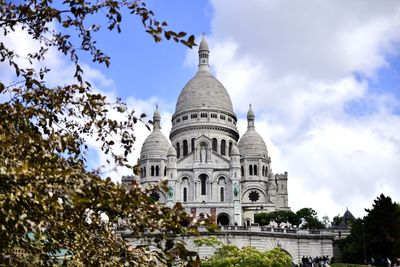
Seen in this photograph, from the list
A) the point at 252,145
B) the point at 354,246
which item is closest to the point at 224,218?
the point at 252,145

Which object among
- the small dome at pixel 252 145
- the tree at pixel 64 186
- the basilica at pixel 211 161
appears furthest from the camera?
the small dome at pixel 252 145

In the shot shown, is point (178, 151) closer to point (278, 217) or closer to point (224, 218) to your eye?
point (224, 218)

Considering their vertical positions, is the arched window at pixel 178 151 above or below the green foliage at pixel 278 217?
above

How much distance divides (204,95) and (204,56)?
455 inches

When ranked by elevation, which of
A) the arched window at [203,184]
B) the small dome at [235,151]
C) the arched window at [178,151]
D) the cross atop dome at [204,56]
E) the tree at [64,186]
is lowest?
the tree at [64,186]

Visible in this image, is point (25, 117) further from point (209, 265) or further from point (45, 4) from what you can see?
point (209, 265)

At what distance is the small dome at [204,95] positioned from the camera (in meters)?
91.2

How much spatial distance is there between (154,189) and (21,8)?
2.89m

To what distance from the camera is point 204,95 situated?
9250 centimetres

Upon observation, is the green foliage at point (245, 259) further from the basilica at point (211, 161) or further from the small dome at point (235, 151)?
the small dome at point (235, 151)

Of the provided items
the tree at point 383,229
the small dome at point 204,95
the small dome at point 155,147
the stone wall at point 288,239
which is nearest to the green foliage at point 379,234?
the tree at point 383,229

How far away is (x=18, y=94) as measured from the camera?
877cm

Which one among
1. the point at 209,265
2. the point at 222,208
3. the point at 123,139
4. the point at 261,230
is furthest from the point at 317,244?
the point at 123,139

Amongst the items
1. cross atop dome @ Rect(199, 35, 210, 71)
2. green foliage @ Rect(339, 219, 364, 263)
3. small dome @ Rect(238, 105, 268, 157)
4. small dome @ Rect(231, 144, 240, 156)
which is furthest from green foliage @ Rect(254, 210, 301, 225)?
cross atop dome @ Rect(199, 35, 210, 71)
